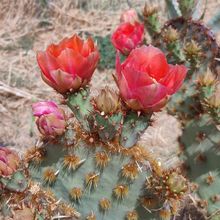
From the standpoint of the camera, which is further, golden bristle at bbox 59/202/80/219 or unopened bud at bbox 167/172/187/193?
golden bristle at bbox 59/202/80/219

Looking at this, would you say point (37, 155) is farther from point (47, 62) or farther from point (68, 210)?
point (47, 62)

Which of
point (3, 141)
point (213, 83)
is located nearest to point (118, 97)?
point (213, 83)

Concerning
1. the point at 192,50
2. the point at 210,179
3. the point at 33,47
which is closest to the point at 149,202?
the point at 210,179

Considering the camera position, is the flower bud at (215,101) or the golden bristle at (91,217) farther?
the flower bud at (215,101)

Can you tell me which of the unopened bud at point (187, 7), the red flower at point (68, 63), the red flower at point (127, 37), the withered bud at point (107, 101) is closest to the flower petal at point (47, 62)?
the red flower at point (68, 63)

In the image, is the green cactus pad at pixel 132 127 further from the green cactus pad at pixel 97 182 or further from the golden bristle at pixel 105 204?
the golden bristle at pixel 105 204

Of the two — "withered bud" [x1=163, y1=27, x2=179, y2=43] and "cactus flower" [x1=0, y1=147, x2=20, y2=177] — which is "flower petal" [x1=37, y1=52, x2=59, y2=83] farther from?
"withered bud" [x1=163, y1=27, x2=179, y2=43]

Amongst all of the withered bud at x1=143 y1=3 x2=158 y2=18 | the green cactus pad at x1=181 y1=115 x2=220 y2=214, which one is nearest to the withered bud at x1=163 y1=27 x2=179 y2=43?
the withered bud at x1=143 y1=3 x2=158 y2=18

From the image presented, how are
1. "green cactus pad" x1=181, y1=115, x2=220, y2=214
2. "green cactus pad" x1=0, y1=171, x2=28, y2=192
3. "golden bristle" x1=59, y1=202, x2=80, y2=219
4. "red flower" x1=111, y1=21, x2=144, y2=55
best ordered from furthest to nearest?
"red flower" x1=111, y1=21, x2=144, y2=55, "green cactus pad" x1=181, y1=115, x2=220, y2=214, "golden bristle" x1=59, y1=202, x2=80, y2=219, "green cactus pad" x1=0, y1=171, x2=28, y2=192
